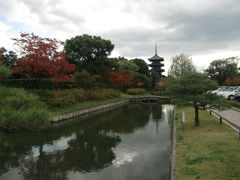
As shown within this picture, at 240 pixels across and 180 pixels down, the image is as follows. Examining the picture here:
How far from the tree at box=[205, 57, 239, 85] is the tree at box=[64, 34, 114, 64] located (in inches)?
815

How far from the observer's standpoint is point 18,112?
15.2 ft

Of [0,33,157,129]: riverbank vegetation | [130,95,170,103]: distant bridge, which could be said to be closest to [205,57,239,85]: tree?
[130,95,170,103]: distant bridge

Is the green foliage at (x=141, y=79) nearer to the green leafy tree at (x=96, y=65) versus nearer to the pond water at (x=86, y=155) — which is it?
the green leafy tree at (x=96, y=65)

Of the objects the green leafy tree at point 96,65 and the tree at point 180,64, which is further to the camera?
the tree at point 180,64

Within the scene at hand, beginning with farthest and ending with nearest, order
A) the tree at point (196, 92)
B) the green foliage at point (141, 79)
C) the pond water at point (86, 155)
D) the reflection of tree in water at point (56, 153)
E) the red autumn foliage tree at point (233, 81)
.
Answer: the green foliage at point (141, 79)
the red autumn foliage tree at point (233, 81)
the tree at point (196, 92)
the reflection of tree in water at point (56, 153)
the pond water at point (86, 155)

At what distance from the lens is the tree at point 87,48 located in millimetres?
32188

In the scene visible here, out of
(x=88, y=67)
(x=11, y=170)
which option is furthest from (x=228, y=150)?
(x=88, y=67)

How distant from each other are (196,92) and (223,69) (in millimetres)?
33278

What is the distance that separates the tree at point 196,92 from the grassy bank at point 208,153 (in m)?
1.28

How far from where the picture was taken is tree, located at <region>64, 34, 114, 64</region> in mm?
32188

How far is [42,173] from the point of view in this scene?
7.77 meters

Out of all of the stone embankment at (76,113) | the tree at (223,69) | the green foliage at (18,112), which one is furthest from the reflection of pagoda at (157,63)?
the green foliage at (18,112)

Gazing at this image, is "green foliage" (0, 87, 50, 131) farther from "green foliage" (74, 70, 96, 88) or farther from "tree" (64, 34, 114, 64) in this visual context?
"tree" (64, 34, 114, 64)

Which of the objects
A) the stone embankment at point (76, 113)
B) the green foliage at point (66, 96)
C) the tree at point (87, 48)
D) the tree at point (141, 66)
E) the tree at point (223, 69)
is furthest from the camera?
the tree at point (141, 66)
